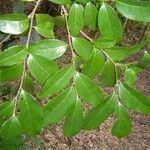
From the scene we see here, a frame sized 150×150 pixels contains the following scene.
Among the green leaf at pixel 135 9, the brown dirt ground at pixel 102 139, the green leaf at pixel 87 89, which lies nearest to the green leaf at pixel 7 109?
the green leaf at pixel 87 89

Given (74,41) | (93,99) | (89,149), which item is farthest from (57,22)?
(89,149)

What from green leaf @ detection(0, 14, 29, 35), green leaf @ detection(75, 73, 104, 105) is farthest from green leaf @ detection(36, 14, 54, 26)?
green leaf @ detection(75, 73, 104, 105)

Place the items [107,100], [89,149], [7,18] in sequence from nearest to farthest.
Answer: [7,18], [107,100], [89,149]

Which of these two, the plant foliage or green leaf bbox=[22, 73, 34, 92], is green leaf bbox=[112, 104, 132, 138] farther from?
green leaf bbox=[22, 73, 34, 92]

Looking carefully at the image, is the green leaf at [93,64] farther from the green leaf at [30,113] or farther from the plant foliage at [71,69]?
the green leaf at [30,113]

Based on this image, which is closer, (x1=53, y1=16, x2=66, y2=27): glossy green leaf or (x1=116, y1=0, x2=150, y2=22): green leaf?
(x1=116, y1=0, x2=150, y2=22): green leaf

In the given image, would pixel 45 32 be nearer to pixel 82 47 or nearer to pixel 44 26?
pixel 44 26

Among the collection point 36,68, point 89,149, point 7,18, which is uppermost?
point 7,18

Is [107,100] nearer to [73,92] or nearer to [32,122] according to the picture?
[73,92]
